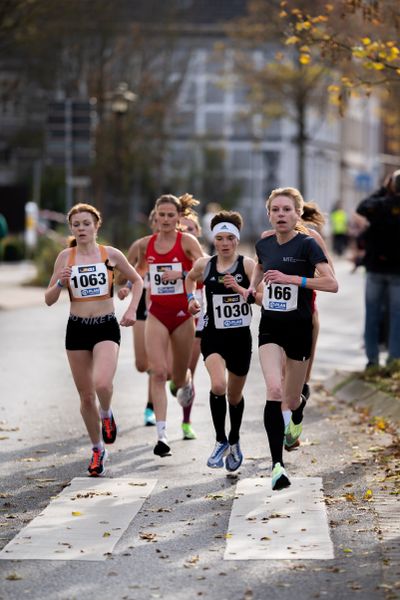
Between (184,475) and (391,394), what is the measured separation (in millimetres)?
4002

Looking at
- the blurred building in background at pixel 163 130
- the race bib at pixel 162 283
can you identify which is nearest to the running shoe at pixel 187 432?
the race bib at pixel 162 283

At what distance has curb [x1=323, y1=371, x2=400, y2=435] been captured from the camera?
1359 centimetres

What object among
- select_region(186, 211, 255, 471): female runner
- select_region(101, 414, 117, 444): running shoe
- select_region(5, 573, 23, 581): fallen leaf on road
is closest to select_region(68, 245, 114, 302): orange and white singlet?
select_region(186, 211, 255, 471): female runner

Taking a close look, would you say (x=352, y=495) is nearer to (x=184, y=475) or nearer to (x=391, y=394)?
(x=184, y=475)

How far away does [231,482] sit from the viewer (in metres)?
10.3

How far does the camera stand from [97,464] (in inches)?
417

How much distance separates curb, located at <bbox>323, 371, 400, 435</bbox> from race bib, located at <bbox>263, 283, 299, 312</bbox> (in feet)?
8.42

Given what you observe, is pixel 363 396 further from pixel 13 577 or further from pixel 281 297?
pixel 13 577

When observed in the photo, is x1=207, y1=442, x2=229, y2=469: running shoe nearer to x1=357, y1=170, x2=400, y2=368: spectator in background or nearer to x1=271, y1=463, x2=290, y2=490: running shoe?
x1=271, y1=463, x2=290, y2=490: running shoe

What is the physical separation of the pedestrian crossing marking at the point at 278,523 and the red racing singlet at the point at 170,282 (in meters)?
2.16

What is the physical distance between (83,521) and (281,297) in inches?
83.8

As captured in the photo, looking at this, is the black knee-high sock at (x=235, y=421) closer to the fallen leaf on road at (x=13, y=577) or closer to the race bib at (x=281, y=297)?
the race bib at (x=281, y=297)

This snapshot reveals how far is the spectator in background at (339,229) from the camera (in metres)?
54.2

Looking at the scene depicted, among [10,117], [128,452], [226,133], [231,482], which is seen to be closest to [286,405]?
[231,482]
